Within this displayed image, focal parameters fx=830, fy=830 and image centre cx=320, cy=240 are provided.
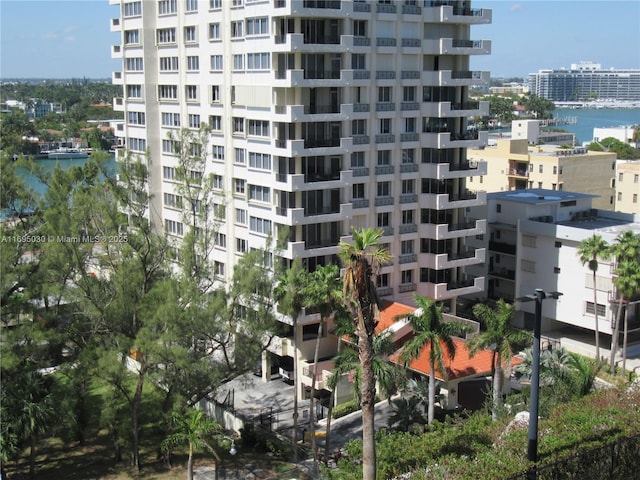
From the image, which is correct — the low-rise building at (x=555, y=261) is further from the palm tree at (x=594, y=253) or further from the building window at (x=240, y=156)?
the building window at (x=240, y=156)

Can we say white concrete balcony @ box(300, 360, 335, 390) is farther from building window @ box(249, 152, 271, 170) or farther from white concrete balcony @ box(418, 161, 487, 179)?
white concrete balcony @ box(418, 161, 487, 179)

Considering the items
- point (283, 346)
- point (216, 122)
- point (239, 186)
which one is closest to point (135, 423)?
point (283, 346)

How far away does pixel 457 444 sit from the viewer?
24594 millimetres

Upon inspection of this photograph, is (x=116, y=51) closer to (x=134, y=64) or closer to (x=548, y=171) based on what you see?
(x=134, y=64)

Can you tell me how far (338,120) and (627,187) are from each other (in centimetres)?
4529

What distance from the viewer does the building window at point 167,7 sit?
55.0 meters

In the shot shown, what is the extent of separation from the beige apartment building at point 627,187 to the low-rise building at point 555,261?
2193cm

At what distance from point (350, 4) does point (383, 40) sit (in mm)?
→ 3289

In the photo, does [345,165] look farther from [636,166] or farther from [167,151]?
[636,166]

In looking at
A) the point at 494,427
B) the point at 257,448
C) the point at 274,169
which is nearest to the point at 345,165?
the point at 274,169

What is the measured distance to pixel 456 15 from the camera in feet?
165

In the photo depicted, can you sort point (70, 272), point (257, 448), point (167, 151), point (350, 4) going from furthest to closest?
1. point (167, 151)
2. point (350, 4)
3. point (257, 448)
4. point (70, 272)

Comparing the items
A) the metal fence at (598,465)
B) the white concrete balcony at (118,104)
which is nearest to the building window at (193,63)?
the white concrete balcony at (118,104)

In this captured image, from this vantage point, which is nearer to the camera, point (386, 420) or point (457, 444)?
point (457, 444)
